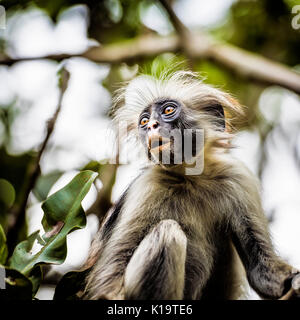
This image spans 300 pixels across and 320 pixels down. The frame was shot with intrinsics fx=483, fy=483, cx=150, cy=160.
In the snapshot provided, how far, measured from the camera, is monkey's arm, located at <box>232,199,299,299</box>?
350 cm

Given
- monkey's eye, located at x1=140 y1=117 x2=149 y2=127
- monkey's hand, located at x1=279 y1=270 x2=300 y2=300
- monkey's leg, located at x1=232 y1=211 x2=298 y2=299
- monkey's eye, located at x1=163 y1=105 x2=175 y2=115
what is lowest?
monkey's leg, located at x1=232 y1=211 x2=298 y2=299

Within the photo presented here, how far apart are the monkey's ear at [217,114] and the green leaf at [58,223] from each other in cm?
148

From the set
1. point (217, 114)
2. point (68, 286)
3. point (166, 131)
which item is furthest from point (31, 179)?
point (217, 114)

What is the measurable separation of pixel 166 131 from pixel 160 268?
1121 millimetres

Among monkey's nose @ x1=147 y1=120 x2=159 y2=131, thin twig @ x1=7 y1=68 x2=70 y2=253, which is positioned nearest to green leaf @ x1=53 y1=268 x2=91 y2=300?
thin twig @ x1=7 y1=68 x2=70 y2=253

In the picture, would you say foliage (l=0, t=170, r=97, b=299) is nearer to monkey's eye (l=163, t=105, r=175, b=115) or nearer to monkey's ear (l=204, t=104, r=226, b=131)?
monkey's eye (l=163, t=105, r=175, b=115)

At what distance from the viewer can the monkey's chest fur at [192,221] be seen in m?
3.69

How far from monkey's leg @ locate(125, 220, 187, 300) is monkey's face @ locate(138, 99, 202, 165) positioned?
1.97 ft

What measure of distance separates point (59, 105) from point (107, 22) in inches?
137

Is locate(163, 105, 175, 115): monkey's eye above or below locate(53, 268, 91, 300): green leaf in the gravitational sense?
above

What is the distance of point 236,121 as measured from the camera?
Result: 4.62 m

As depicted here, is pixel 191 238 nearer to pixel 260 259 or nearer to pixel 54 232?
pixel 260 259

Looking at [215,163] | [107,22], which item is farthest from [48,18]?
[215,163]
